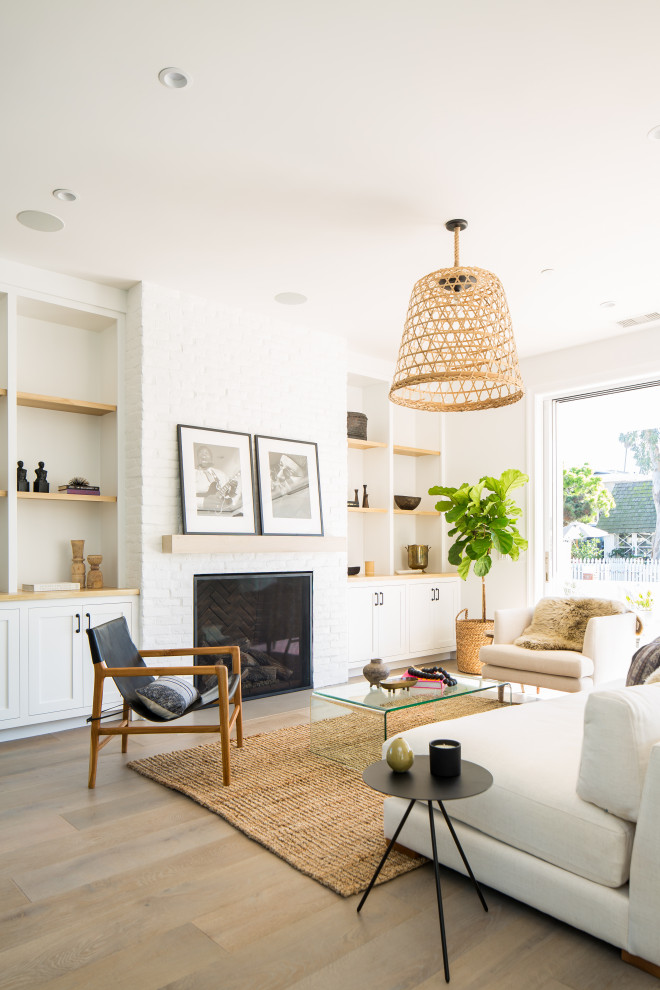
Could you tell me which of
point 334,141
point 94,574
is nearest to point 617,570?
point 94,574

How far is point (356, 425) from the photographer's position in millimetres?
6117

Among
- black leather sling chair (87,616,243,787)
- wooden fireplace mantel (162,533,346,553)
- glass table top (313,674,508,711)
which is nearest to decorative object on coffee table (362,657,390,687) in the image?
glass table top (313,674,508,711)

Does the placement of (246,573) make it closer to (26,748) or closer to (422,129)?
(26,748)

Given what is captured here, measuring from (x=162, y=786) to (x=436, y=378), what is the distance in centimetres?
228

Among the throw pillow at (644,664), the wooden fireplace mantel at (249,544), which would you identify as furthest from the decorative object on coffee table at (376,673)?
the wooden fireplace mantel at (249,544)

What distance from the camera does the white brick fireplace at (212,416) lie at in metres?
4.54

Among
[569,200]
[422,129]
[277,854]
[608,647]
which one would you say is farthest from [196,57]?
[608,647]

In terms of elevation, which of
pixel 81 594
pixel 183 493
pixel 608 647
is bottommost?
pixel 608 647

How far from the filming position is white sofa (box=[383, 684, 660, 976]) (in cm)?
178

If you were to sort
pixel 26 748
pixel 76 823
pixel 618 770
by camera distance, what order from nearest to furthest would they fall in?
pixel 618 770
pixel 76 823
pixel 26 748

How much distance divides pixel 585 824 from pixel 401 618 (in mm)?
4157

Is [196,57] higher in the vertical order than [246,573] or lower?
higher

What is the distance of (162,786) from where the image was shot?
3193 millimetres

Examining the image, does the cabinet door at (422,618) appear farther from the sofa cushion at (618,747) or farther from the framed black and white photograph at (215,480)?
the sofa cushion at (618,747)
